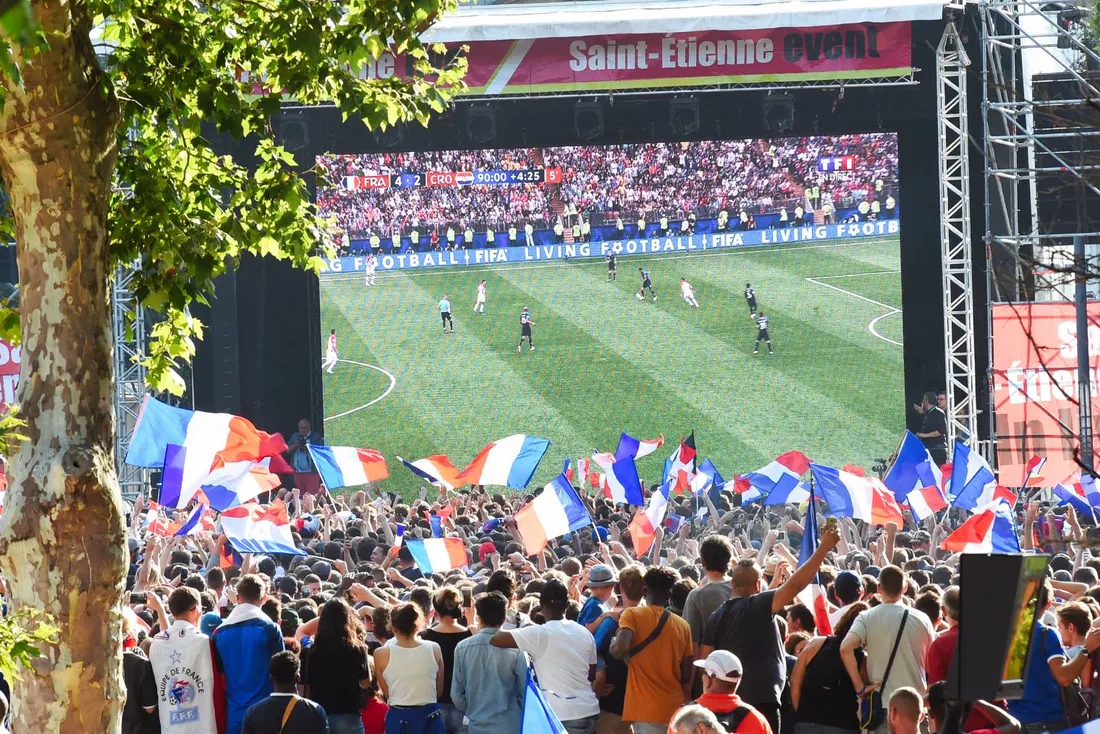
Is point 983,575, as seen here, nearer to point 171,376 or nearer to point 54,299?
point 54,299

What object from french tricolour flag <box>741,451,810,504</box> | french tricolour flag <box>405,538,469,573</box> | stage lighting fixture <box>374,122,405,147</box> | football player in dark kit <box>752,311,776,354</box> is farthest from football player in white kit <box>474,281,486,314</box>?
french tricolour flag <box>405,538,469,573</box>

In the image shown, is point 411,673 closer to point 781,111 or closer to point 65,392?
point 65,392

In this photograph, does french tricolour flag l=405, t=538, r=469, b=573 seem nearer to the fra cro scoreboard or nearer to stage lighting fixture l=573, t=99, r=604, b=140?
stage lighting fixture l=573, t=99, r=604, b=140

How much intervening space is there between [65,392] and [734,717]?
8.60 ft

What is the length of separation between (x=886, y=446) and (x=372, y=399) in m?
7.83

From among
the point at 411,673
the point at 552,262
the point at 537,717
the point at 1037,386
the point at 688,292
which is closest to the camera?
the point at 537,717

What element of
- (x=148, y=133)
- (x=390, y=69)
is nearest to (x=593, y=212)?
(x=390, y=69)

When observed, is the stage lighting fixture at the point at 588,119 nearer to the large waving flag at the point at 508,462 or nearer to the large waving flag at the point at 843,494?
the large waving flag at the point at 508,462

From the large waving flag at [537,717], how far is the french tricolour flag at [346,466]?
8.51 m

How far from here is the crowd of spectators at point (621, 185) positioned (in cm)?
2275

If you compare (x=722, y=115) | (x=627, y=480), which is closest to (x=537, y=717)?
(x=627, y=480)

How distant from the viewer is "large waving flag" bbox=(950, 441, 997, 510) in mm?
14273

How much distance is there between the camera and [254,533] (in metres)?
11.2

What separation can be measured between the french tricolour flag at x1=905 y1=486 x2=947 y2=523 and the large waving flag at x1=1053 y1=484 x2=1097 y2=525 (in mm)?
1218
